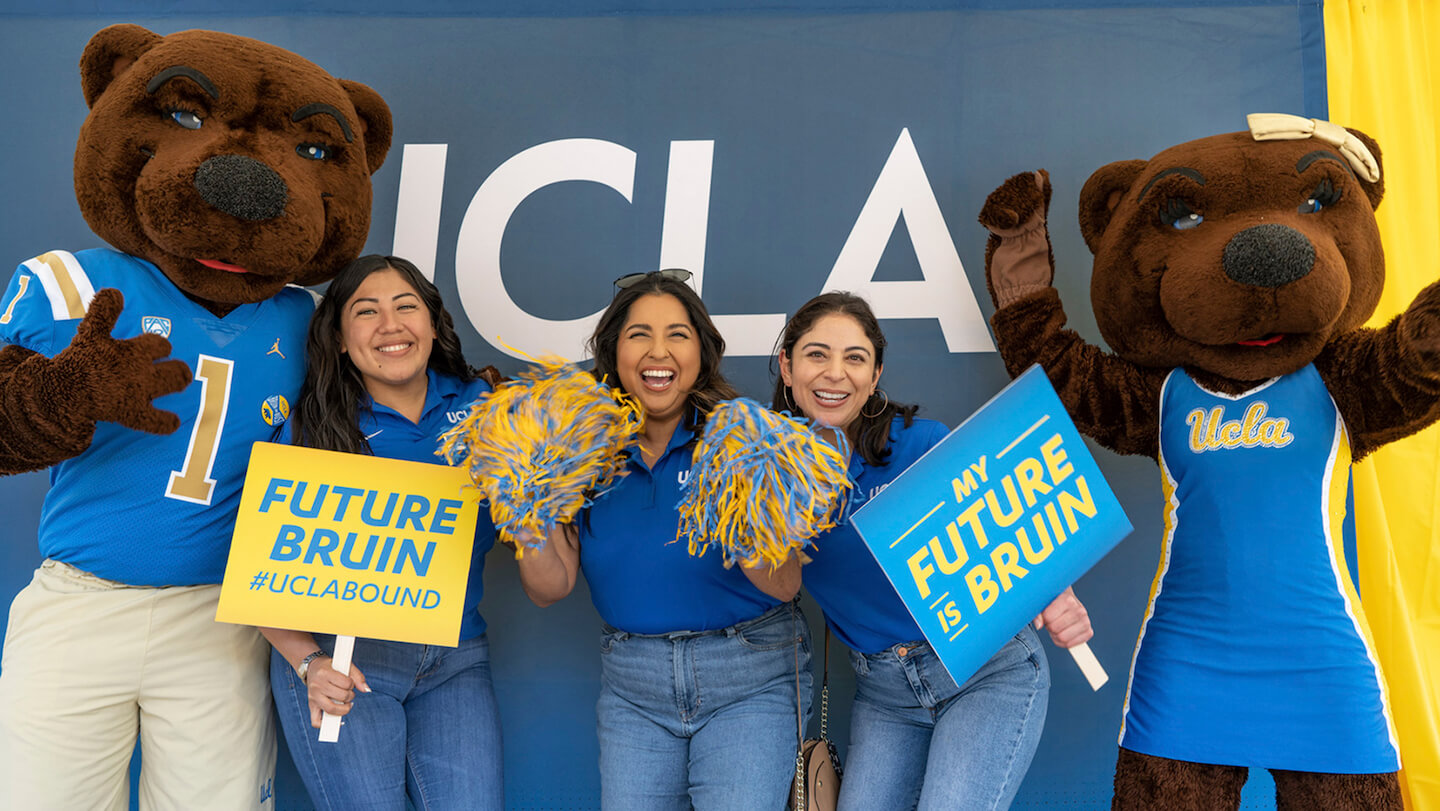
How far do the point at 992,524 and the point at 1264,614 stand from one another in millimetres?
566

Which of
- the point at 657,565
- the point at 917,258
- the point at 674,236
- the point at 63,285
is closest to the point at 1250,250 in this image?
the point at 917,258

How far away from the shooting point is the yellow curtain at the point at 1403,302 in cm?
207

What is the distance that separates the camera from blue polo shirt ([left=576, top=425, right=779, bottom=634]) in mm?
1746

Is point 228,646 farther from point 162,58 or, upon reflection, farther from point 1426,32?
point 1426,32

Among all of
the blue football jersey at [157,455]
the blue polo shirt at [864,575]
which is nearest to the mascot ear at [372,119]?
the blue football jersey at [157,455]

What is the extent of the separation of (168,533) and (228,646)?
0.85 ft

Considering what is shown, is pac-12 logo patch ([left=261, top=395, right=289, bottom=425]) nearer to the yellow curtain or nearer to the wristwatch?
the wristwatch

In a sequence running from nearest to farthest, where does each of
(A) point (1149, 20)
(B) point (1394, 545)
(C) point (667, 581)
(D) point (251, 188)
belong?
(D) point (251, 188) → (C) point (667, 581) → (B) point (1394, 545) → (A) point (1149, 20)

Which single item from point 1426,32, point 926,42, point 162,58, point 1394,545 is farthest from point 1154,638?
point 162,58

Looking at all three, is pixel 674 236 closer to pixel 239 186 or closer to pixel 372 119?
pixel 372 119

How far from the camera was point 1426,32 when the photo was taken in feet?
Result: 7.56

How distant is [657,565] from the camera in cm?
175

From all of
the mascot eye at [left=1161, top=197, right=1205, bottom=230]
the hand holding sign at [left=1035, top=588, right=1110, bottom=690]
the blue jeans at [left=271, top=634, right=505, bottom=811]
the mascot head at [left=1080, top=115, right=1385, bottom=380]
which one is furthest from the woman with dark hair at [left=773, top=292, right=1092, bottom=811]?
the blue jeans at [left=271, top=634, right=505, bottom=811]

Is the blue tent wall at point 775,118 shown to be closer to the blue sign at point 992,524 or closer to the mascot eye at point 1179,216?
the mascot eye at point 1179,216
